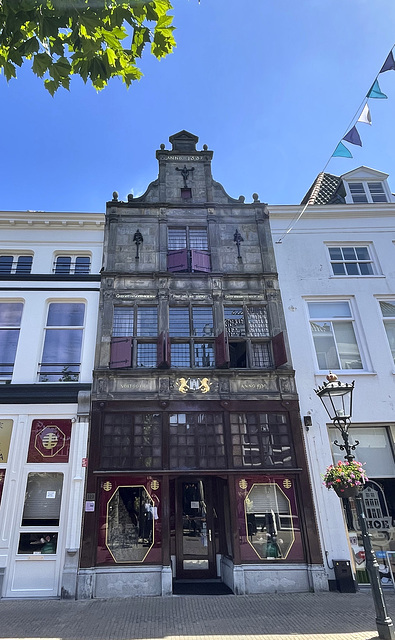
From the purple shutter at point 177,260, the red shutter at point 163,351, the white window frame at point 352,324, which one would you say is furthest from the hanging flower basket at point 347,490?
the purple shutter at point 177,260

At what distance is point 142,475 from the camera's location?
33.8 ft

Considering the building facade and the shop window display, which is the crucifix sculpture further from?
the shop window display

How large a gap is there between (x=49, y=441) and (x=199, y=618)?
5829 millimetres

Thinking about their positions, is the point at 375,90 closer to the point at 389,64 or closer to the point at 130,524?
the point at 389,64

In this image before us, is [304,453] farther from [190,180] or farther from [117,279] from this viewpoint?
[190,180]

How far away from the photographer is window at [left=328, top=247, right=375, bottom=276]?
1367cm

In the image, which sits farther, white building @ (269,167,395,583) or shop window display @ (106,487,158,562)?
white building @ (269,167,395,583)

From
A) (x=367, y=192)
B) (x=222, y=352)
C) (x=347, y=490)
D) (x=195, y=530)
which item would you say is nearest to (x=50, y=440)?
(x=195, y=530)

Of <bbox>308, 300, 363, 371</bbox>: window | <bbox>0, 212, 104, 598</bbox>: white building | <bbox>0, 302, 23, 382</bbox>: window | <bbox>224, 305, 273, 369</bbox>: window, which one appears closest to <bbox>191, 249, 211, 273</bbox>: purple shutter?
<bbox>224, 305, 273, 369</bbox>: window

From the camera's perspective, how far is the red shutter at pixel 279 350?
11429mm

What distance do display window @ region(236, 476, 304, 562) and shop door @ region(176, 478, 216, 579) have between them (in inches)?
63.8

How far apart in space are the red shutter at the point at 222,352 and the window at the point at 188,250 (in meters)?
2.70

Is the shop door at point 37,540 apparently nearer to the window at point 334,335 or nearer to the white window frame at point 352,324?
the white window frame at point 352,324

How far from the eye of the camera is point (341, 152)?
1018cm
